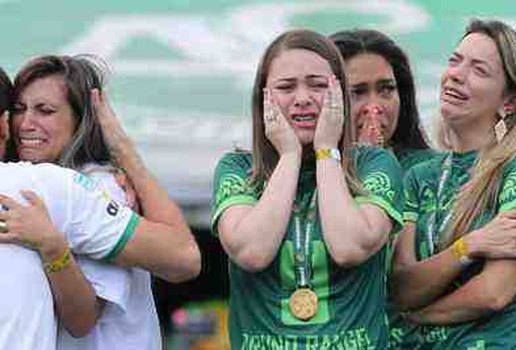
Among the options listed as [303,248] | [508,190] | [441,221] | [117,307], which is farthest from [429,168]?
[117,307]

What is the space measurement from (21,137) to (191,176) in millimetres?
7015

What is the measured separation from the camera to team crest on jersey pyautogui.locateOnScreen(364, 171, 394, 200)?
4.06 metres

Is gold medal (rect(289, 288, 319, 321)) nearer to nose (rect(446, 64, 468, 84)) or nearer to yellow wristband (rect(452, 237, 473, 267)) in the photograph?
yellow wristband (rect(452, 237, 473, 267))

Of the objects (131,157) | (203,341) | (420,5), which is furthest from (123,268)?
(420,5)

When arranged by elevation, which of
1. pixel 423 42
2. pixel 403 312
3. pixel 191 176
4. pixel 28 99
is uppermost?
pixel 423 42

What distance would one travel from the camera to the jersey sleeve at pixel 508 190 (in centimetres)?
418

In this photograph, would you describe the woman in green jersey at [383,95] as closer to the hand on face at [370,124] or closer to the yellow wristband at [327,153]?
the hand on face at [370,124]

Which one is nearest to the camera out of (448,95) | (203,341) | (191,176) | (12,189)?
(12,189)

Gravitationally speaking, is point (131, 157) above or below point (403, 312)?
above

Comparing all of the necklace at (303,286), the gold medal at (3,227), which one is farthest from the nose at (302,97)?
the gold medal at (3,227)

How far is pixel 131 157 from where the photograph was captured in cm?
416

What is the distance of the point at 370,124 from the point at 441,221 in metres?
0.67

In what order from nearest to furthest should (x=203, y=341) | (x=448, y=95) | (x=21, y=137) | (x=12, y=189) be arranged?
(x=12, y=189) < (x=21, y=137) < (x=448, y=95) < (x=203, y=341)

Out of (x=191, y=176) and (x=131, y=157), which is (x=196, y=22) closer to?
(x=191, y=176)
